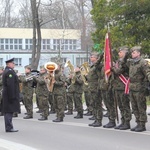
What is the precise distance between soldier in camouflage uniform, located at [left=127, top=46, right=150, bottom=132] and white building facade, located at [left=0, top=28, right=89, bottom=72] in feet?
175

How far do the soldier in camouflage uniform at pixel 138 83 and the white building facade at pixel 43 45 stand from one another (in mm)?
53367

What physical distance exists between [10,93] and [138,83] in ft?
10.5

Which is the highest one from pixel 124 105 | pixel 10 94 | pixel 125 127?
pixel 10 94

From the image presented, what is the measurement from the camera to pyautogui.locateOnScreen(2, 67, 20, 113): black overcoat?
40.2ft

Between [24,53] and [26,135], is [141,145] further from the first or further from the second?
[24,53]

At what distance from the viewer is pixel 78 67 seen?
16.4 meters

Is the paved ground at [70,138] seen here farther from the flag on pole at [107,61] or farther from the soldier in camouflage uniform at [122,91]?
the flag on pole at [107,61]

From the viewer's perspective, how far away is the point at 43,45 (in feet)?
231

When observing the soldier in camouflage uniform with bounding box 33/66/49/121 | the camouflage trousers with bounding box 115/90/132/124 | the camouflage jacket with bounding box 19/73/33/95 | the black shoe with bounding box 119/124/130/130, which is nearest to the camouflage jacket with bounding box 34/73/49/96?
the soldier in camouflage uniform with bounding box 33/66/49/121

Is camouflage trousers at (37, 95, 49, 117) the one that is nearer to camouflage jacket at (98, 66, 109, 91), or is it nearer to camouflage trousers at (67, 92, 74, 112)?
camouflage trousers at (67, 92, 74, 112)

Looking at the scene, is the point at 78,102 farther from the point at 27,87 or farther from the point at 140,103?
the point at 140,103

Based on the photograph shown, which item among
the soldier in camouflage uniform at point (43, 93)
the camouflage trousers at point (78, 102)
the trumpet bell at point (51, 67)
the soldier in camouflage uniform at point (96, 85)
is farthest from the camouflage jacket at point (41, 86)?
the soldier in camouflage uniform at point (96, 85)

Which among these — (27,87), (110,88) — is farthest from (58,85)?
(110,88)

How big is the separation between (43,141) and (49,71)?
12.9 feet
